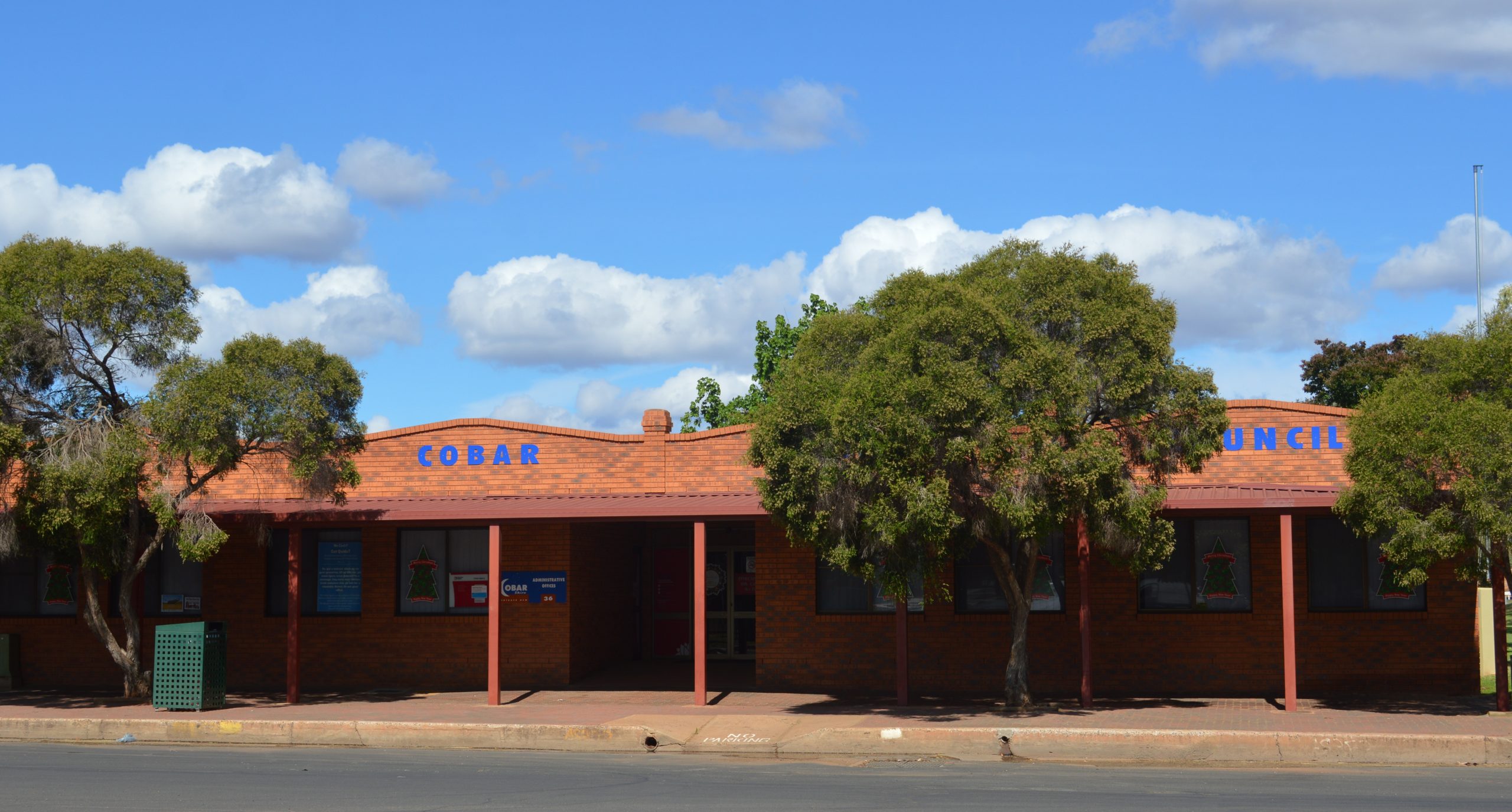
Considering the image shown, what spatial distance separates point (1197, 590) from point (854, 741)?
7.35m

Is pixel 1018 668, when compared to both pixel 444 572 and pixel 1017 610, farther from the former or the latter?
pixel 444 572

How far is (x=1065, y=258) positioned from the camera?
52.7 feet

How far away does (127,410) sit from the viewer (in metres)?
18.0

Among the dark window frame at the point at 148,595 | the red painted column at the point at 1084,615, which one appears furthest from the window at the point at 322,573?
the red painted column at the point at 1084,615

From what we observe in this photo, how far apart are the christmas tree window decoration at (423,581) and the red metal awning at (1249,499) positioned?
1088cm

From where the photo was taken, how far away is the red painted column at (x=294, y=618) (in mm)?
18562

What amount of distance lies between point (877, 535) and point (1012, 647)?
2.99m

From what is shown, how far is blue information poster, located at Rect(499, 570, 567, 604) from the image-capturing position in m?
20.9

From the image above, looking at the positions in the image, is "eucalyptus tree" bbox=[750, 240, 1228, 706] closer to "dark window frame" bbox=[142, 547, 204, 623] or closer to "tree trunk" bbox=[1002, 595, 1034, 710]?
"tree trunk" bbox=[1002, 595, 1034, 710]

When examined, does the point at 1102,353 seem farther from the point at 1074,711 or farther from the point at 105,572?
the point at 105,572

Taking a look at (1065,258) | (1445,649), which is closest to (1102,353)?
(1065,258)

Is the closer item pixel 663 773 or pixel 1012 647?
pixel 663 773

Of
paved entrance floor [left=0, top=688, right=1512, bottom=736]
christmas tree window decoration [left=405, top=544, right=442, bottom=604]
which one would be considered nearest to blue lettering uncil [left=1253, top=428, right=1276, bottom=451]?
paved entrance floor [left=0, top=688, right=1512, bottom=736]

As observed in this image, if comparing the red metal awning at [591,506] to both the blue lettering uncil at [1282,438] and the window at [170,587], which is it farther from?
the window at [170,587]
